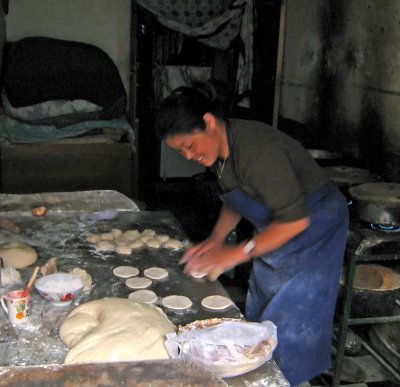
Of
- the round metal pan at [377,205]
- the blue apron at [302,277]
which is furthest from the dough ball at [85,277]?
the round metal pan at [377,205]

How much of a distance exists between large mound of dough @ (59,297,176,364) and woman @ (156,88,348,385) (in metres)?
0.52

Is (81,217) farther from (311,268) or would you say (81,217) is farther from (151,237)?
(311,268)

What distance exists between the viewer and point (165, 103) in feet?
7.40

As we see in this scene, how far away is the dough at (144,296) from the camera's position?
2.37 m

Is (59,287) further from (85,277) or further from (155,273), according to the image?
(155,273)

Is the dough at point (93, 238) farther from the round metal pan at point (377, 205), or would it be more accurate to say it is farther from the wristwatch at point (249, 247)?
the round metal pan at point (377, 205)

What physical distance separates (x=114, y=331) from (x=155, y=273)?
737 millimetres

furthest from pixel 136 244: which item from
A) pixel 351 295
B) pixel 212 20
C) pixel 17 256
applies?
pixel 212 20

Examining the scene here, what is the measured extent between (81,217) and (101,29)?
312 cm

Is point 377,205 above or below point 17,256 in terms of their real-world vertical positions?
above

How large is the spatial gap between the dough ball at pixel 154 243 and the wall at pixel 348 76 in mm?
1794

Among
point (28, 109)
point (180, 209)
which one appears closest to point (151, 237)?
point (28, 109)

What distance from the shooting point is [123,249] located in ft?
9.68

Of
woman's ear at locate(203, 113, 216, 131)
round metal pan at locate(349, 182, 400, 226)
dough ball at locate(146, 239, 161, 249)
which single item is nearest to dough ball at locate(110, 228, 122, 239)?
dough ball at locate(146, 239, 161, 249)
